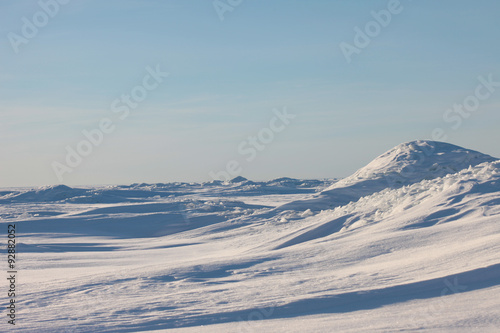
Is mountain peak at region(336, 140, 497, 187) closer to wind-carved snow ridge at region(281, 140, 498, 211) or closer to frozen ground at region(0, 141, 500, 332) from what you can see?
wind-carved snow ridge at region(281, 140, 498, 211)

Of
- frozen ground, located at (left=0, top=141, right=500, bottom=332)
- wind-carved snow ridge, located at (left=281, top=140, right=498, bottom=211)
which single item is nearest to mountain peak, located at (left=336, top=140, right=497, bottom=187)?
wind-carved snow ridge, located at (left=281, top=140, right=498, bottom=211)

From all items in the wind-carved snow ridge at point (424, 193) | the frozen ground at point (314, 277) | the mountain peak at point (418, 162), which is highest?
the mountain peak at point (418, 162)

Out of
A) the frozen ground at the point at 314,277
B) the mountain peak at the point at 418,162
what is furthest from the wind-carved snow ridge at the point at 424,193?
the mountain peak at the point at 418,162

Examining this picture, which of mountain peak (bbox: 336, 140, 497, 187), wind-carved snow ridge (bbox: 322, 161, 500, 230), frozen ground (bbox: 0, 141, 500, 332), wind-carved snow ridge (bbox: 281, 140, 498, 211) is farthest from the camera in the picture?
mountain peak (bbox: 336, 140, 497, 187)

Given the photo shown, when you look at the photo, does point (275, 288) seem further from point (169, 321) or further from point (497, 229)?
point (497, 229)

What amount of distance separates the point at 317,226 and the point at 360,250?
8.89 feet

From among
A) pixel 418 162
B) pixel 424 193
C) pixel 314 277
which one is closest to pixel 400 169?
pixel 418 162

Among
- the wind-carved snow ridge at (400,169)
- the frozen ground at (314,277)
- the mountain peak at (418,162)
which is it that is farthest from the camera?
the mountain peak at (418,162)

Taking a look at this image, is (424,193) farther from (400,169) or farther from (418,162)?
(418,162)

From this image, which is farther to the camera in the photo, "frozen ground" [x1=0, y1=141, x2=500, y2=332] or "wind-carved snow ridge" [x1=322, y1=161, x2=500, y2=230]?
"wind-carved snow ridge" [x1=322, y1=161, x2=500, y2=230]

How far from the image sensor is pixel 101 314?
4.51 meters

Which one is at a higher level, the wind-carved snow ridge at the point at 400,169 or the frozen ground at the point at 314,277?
the wind-carved snow ridge at the point at 400,169

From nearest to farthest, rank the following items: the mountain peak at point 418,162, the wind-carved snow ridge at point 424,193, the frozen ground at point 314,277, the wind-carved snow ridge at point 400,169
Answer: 1. the frozen ground at point 314,277
2. the wind-carved snow ridge at point 424,193
3. the wind-carved snow ridge at point 400,169
4. the mountain peak at point 418,162

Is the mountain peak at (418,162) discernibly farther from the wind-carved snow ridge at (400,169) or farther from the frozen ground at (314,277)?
the frozen ground at (314,277)
